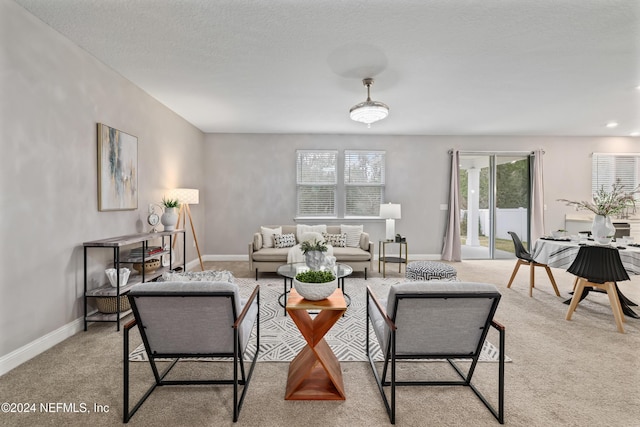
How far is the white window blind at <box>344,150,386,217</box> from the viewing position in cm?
641

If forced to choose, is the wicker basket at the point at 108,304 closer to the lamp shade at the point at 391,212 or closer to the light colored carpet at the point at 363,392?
the light colored carpet at the point at 363,392

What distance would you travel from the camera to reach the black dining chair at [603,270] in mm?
2928

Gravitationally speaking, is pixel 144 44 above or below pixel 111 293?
above

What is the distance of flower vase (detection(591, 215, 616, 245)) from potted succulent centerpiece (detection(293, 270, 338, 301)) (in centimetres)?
351

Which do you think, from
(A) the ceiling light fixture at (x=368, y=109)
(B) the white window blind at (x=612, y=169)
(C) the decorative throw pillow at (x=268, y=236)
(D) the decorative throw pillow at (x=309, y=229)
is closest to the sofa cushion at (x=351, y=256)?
(D) the decorative throw pillow at (x=309, y=229)

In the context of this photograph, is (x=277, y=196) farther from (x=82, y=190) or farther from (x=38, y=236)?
(x=38, y=236)

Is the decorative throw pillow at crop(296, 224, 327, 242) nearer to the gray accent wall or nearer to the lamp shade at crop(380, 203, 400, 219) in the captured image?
the gray accent wall

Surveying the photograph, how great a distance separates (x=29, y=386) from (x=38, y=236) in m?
1.15

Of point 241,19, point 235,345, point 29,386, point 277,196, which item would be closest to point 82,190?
point 29,386

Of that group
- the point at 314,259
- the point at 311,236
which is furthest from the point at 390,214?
the point at 314,259

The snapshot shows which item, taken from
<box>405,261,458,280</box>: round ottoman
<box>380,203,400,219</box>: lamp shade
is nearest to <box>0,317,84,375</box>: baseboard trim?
<box>405,261,458,280</box>: round ottoman

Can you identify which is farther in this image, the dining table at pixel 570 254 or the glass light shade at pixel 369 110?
the glass light shade at pixel 369 110

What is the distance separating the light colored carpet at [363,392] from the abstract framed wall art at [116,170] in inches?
56.7

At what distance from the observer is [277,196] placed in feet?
20.9
